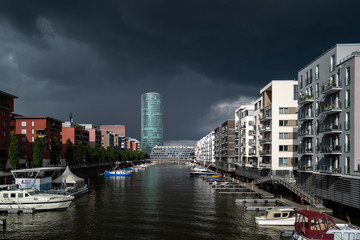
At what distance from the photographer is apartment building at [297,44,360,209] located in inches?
1732

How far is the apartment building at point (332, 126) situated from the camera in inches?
1732

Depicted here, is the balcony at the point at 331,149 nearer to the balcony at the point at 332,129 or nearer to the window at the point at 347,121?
the balcony at the point at 332,129

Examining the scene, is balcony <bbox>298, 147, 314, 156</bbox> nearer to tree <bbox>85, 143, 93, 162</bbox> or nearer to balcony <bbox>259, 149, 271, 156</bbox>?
balcony <bbox>259, 149, 271, 156</bbox>

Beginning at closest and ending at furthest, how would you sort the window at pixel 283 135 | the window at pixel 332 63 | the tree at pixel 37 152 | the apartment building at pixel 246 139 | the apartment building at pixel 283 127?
the window at pixel 332 63
the apartment building at pixel 283 127
the window at pixel 283 135
the apartment building at pixel 246 139
the tree at pixel 37 152

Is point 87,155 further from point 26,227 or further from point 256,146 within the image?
point 26,227

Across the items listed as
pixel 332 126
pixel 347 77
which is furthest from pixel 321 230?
pixel 347 77

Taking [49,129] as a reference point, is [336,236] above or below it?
below

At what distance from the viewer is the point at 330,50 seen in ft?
172

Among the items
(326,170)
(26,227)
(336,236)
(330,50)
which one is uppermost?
(330,50)

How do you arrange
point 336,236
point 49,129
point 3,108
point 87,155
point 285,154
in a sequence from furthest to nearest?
point 87,155, point 49,129, point 3,108, point 285,154, point 336,236

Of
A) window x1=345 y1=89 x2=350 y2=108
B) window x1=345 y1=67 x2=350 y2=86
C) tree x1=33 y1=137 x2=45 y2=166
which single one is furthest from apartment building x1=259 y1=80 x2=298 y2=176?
tree x1=33 y1=137 x2=45 y2=166

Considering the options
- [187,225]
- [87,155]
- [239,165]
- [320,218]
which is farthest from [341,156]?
[87,155]

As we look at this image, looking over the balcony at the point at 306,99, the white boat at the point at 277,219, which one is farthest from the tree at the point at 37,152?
the balcony at the point at 306,99

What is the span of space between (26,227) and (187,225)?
24.9m
